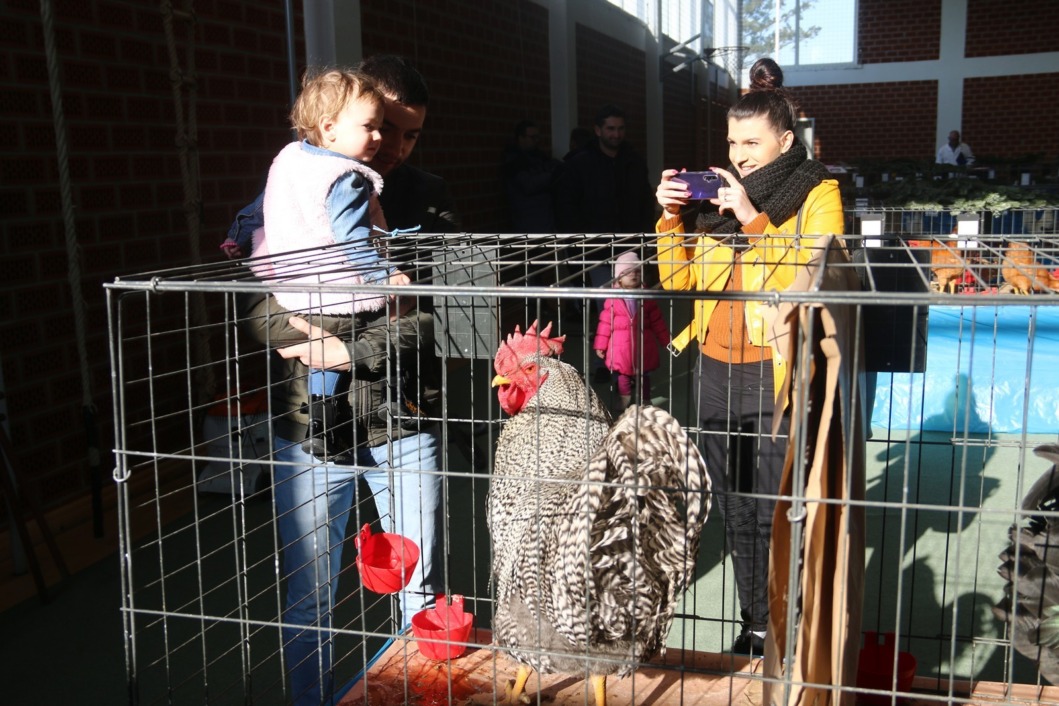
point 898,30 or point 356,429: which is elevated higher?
point 898,30

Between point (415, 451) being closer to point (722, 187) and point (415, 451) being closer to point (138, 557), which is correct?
point (722, 187)

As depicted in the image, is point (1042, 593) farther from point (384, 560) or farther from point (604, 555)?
point (384, 560)

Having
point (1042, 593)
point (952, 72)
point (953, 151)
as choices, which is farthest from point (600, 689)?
point (952, 72)

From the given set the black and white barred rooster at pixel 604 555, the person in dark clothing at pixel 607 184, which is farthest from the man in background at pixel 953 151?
the black and white barred rooster at pixel 604 555

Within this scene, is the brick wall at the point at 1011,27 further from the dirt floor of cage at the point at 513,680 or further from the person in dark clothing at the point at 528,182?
the dirt floor of cage at the point at 513,680

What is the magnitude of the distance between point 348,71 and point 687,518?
1.30 metres

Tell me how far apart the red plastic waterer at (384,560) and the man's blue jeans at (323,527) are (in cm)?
4

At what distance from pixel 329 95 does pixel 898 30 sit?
54.7 ft

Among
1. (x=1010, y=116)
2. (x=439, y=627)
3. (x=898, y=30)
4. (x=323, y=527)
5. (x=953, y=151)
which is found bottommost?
(x=439, y=627)

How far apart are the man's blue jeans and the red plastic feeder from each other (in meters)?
1.03

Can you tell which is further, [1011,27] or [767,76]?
[1011,27]

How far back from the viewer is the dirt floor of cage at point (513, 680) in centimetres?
216

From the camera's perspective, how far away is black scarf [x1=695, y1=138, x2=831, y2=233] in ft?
7.98

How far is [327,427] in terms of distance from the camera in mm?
2047
